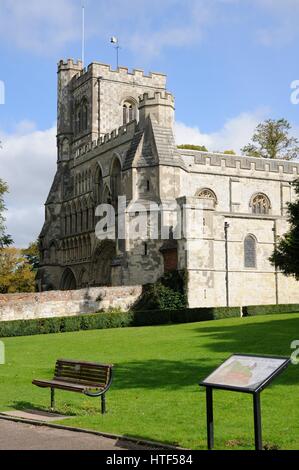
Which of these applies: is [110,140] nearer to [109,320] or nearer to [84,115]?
[84,115]

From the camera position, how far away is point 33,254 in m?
71.2

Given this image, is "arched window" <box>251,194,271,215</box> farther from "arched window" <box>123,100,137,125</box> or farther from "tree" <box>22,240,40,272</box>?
"tree" <box>22,240,40,272</box>

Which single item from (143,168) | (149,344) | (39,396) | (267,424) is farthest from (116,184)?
(267,424)

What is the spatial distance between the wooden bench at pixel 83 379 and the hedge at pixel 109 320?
723 inches

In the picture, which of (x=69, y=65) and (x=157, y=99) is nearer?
(x=157, y=99)

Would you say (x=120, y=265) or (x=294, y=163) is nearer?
(x=120, y=265)

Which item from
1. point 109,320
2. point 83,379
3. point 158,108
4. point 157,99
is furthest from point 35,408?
point 157,99

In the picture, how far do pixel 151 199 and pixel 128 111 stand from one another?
60.7 ft

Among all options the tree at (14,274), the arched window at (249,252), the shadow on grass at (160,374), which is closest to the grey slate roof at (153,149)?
the arched window at (249,252)

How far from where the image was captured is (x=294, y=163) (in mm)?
48594

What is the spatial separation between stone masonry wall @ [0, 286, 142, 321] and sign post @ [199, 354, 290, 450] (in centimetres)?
2603

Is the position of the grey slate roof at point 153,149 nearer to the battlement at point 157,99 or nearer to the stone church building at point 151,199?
the stone church building at point 151,199
